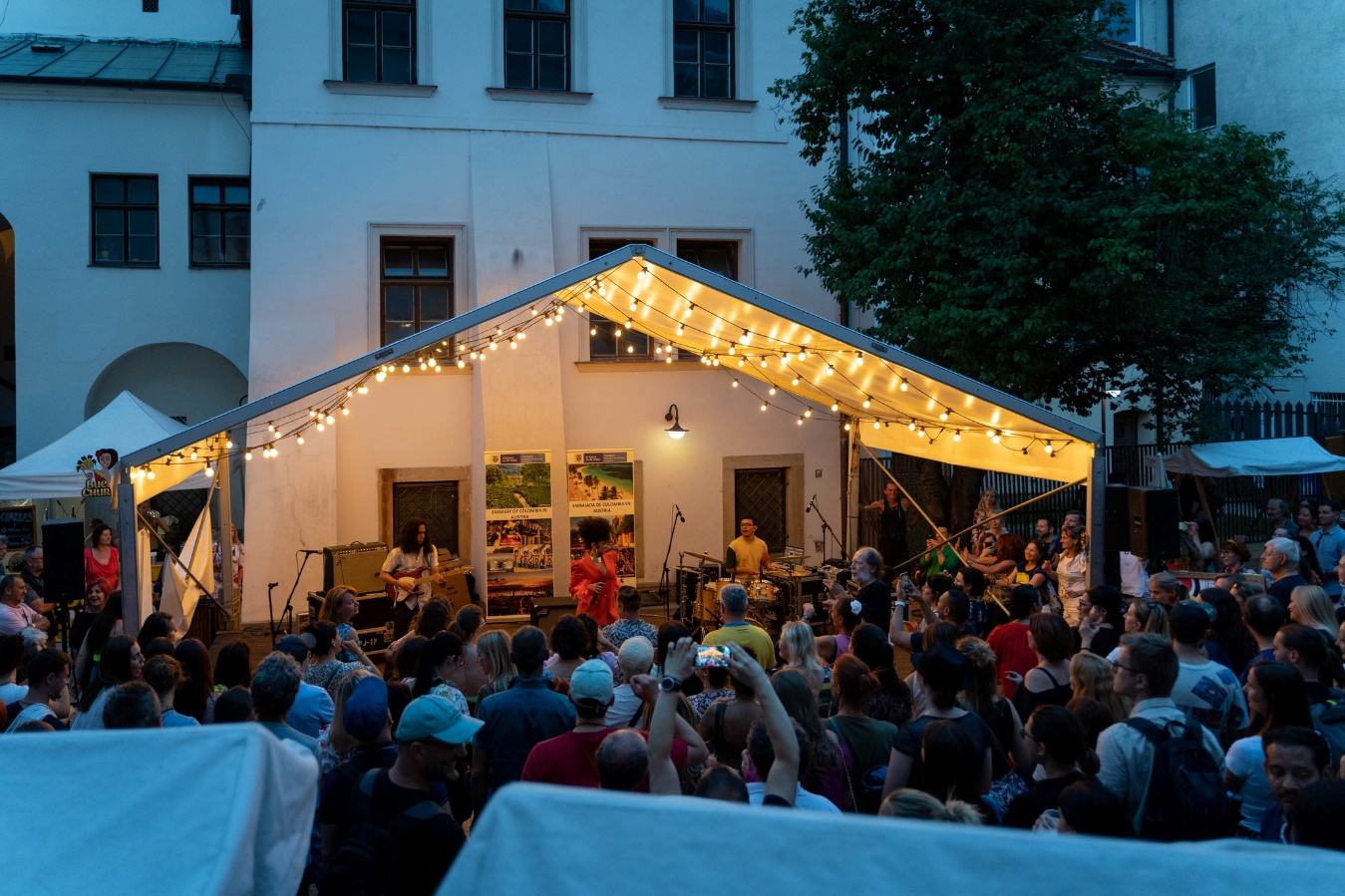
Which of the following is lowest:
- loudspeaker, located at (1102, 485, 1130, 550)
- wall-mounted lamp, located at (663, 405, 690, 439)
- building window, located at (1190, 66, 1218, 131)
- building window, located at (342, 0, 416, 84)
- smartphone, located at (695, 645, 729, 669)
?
smartphone, located at (695, 645, 729, 669)

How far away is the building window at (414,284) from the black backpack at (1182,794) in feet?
40.0

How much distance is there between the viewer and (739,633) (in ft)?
20.2

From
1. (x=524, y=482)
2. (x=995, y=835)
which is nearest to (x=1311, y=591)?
(x=995, y=835)

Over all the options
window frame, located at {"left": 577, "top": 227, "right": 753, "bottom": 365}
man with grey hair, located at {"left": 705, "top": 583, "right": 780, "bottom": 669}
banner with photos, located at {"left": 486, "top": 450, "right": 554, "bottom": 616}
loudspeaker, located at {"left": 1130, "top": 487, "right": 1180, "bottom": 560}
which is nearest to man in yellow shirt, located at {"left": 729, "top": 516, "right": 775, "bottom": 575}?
banner with photos, located at {"left": 486, "top": 450, "right": 554, "bottom": 616}

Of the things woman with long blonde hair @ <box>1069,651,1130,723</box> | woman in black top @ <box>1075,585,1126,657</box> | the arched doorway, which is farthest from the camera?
the arched doorway

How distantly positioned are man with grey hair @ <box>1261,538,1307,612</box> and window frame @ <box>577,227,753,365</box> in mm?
8802

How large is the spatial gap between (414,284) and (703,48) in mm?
5293

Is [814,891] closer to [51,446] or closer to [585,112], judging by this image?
[51,446]

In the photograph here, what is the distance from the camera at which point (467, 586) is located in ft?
45.0

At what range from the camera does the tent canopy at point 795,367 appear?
846 cm

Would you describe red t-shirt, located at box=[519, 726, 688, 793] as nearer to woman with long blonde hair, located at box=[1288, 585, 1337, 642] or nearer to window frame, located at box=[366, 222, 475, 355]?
woman with long blonde hair, located at box=[1288, 585, 1337, 642]

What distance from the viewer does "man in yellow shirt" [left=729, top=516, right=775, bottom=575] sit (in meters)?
12.5

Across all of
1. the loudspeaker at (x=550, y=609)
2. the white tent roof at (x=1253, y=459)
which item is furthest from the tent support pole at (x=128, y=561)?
the white tent roof at (x=1253, y=459)

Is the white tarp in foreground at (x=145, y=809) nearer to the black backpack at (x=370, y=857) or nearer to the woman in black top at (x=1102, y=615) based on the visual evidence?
the black backpack at (x=370, y=857)
